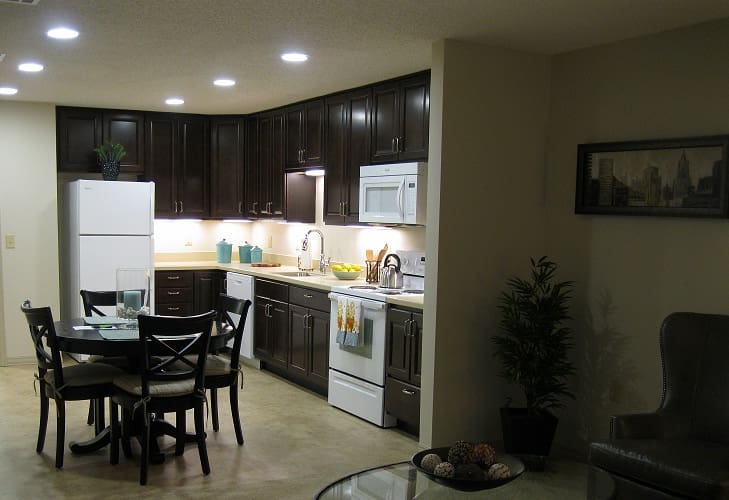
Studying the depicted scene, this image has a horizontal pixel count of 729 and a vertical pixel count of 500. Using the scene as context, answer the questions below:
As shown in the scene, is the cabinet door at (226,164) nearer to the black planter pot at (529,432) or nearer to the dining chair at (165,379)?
the dining chair at (165,379)

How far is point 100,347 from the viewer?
154 inches

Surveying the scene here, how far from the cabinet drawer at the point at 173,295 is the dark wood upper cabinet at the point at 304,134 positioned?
159 centimetres

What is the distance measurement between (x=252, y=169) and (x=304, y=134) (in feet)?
3.96

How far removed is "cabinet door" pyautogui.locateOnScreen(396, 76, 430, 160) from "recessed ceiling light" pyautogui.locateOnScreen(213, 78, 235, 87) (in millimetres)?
1344

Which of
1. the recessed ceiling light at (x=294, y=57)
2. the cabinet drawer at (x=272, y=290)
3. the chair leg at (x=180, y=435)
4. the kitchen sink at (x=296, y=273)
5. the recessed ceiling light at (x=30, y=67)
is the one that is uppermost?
the recessed ceiling light at (x=294, y=57)

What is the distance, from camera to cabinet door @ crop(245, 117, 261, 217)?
7500 millimetres

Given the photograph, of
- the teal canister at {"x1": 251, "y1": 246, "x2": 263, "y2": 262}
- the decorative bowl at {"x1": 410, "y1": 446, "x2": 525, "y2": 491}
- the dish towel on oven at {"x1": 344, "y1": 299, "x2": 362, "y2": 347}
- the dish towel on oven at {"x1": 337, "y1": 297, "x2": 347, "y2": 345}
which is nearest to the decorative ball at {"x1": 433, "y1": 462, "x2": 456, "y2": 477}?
Answer: the decorative bowl at {"x1": 410, "y1": 446, "x2": 525, "y2": 491}

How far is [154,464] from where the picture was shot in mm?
4242

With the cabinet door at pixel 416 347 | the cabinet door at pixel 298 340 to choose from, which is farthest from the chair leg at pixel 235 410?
the cabinet door at pixel 298 340

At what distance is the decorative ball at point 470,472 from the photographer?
2.70 meters

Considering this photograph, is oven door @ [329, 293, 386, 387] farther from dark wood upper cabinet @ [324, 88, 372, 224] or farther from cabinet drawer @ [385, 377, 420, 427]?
dark wood upper cabinet @ [324, 88, 372, 224]

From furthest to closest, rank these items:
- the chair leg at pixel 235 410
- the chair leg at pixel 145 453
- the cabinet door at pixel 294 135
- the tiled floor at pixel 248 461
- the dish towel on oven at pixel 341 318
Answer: the cabinet door at pixel 294 135 → the dish towel on oven at pixel 341 318 → the chair leg at pixel 235 410 → the chair leg at pixel 145 453 → the tiled floor at pixel 248 461

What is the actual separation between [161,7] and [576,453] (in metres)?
3.46

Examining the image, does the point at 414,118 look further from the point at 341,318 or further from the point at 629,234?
the point at 629,234
